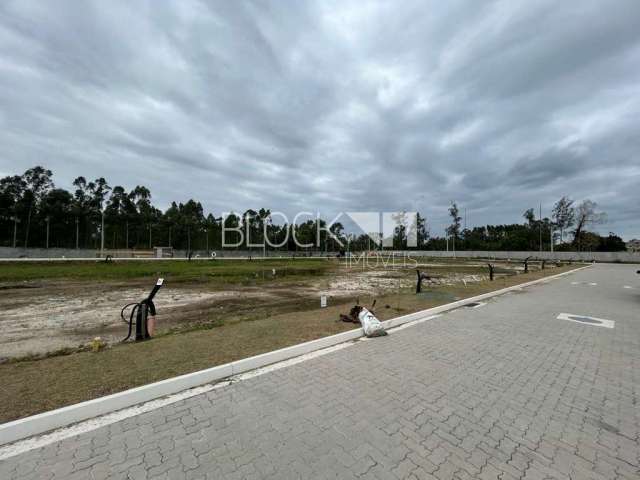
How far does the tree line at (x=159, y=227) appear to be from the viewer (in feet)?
195

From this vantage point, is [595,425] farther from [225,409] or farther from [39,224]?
[39,224]

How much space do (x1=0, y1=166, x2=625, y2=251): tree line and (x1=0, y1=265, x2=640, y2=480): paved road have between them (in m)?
65.0

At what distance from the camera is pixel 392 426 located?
3117mm

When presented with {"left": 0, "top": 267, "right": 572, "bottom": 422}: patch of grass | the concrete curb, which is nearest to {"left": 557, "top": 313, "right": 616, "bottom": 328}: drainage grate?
{"left": 0, "top": 267, "right": 572, "bottom": 422}: patch of grass

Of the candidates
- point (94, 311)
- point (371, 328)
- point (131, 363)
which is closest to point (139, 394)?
point (131, 363)

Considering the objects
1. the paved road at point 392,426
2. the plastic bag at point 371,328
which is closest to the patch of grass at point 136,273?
the plastic bag at point 371,328

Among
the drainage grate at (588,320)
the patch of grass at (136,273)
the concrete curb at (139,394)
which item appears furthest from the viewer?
the patch of grass at (136,273)

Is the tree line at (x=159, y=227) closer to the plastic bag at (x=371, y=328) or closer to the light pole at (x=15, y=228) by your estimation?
the light pole at (x=15, y=228)

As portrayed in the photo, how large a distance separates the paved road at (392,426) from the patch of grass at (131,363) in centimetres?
87

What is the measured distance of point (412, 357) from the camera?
5.25m

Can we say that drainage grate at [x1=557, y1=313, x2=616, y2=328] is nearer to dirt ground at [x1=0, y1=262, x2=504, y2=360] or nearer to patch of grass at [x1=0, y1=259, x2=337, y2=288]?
dirt ground at [x1=0, y1=262, x2=504, y2=360]

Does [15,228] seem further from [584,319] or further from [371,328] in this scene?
[584,319]

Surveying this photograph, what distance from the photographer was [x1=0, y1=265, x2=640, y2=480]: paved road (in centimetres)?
252

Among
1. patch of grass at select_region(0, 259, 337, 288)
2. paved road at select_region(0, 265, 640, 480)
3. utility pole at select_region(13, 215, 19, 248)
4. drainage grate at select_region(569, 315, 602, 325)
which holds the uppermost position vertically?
utility pole at select_region(13, 215, 19, 248)
